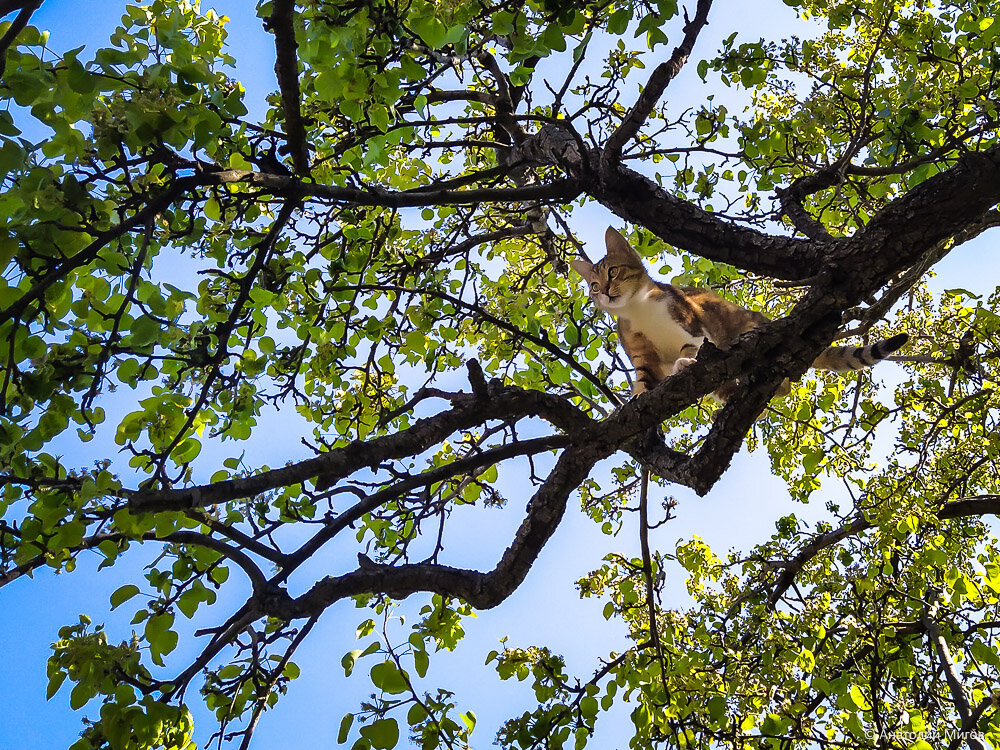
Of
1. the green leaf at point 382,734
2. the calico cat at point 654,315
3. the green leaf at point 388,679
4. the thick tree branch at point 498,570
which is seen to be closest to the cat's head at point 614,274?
the calico cat at point 654,315

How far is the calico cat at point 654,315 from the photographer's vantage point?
15.5ft

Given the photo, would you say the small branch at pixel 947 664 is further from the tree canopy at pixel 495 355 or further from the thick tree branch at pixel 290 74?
the thick tree branch at pixel 290 74

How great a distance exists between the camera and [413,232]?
4.82 metres

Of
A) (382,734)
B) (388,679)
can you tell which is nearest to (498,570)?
(388,679)

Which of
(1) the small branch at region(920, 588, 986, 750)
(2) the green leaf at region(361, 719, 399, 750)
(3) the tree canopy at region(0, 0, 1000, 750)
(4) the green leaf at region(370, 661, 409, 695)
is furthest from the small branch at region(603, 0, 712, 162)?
(1) the small branch at region(920, 588, 986, 750)

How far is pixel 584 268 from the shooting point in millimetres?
5387

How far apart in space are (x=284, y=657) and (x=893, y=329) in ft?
16.1

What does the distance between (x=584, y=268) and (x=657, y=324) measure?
0.82 metres

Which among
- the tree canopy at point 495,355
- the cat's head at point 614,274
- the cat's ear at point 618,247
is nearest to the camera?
the tree canopy at point 495,355

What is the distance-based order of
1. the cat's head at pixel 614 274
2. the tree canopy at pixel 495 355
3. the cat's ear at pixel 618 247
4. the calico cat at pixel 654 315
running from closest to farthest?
the tree canopy at pixel 495 355 → the calico cat at pixel 654 315 → the cat's head at pixel 614 274 → the cat's ear at pixel 618 247

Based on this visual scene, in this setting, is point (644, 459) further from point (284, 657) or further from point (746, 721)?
point (284, 657)

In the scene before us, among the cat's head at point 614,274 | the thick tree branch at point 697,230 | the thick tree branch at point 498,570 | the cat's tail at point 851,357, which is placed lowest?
the thick tree branch at point 498,570

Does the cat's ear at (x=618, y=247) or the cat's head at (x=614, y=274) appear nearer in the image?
the cat's head at (x=614, y=274)

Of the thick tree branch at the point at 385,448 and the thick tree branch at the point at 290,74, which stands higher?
the thick tree branch at the point at 290,74
